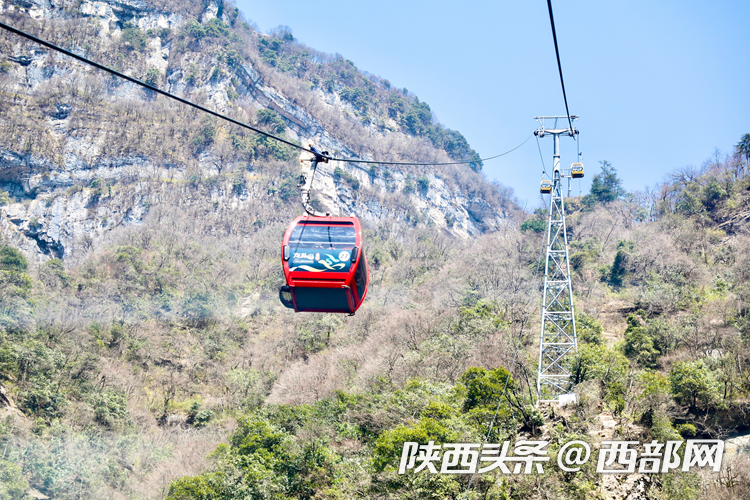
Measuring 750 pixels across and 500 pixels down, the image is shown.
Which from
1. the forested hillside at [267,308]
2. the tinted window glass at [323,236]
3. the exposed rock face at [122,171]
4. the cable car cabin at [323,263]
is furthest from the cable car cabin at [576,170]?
the exposed rock face at [122,171]

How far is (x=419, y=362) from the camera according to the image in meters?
23.0

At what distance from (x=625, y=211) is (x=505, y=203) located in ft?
161

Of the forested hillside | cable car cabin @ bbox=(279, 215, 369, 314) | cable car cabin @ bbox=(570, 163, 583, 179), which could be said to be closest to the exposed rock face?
the forested hillside

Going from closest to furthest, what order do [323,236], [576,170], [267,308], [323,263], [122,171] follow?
1. [323,263]
2. [323,236]
3. [576,170]
4. [267,308]
5. [122,171]

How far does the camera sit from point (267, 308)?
42.0 m

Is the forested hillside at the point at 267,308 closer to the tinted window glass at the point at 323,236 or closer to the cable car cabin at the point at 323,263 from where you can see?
the cable car cabin at the point at 323,263

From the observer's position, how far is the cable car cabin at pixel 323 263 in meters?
9.49

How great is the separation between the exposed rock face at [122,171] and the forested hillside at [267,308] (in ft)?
0.89

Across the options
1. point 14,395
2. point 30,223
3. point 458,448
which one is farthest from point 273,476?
point 30,223

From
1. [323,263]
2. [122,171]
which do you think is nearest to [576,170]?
[323,263]

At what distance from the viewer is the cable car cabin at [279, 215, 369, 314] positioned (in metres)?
9.49

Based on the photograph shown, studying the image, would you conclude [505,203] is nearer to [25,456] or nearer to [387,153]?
[387,153]

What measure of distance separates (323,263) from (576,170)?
1191cm

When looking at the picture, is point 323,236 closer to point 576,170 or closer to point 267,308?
point 576,170
